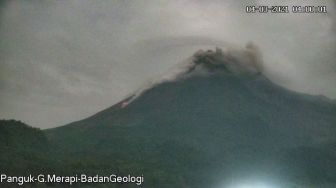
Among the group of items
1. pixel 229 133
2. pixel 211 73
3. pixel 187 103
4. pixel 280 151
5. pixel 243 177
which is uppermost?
pixel 211 73

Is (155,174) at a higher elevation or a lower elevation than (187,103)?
lower

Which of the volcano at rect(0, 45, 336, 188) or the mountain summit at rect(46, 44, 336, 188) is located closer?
the volcano at rect(0, 45, 336, 188)

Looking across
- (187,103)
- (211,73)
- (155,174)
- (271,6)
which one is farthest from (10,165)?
(211,73)

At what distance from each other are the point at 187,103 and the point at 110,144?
79.1 feet

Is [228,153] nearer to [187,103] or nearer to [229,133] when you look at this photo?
[229,133]

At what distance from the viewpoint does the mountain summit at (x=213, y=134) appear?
34.2 m

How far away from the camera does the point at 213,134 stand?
144 feet

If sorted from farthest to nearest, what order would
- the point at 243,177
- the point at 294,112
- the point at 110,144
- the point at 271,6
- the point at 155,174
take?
the point at 294,112 < the point at 110,144 < the point at 155,174 < the point at 243,177 < the point at 271,6

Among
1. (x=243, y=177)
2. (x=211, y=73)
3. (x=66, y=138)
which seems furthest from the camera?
(x=211, y=73)

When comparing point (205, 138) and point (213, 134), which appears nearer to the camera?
Result: point (213, 134)

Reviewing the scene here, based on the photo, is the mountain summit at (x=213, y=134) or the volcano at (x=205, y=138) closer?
the volcano at (x=205, y=138)

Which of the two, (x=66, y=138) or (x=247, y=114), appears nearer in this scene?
(x=66, y=138)

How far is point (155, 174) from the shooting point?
29.9 m

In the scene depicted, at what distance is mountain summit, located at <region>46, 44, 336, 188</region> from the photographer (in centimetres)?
3419
